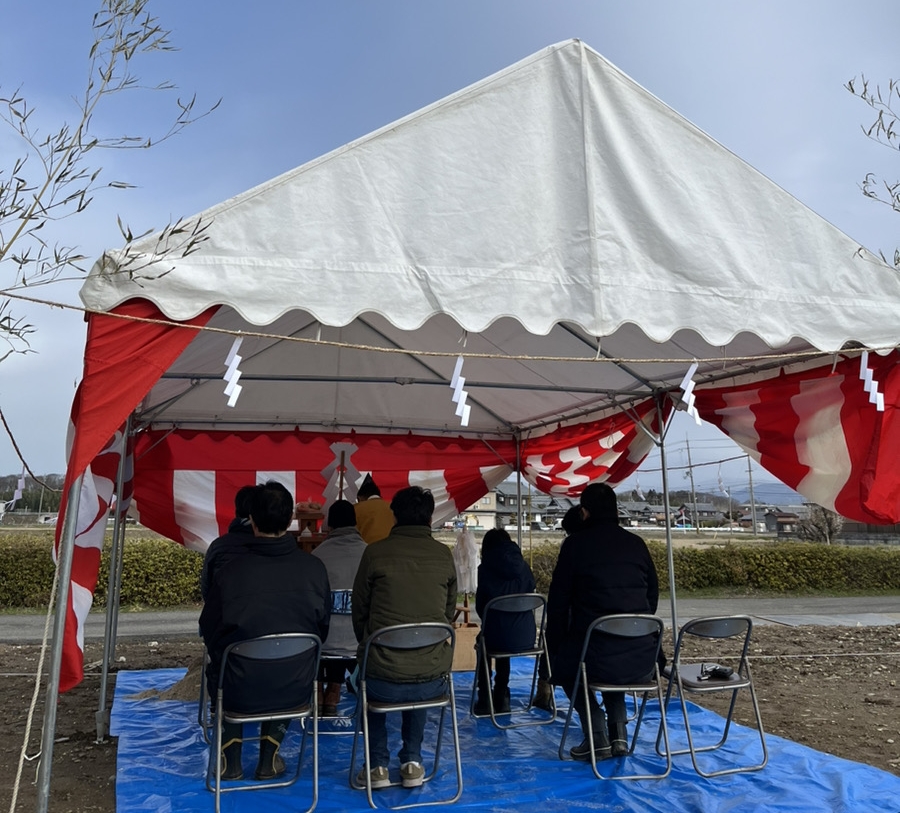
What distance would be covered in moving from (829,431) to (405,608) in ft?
8.05

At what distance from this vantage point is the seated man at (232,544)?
117 inches

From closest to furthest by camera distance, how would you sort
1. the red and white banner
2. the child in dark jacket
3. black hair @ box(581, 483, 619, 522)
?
black hair @ box(581, 483, 619, 522) < the red and white banner < the child in dark jacket

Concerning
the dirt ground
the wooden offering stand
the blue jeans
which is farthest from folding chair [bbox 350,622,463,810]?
the wooden offering stand

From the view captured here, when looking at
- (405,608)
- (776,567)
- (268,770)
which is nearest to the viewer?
(405,608)

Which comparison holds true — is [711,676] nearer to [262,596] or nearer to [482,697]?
[482,697]

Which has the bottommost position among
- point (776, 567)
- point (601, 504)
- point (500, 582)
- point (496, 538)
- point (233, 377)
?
point (776, 567)

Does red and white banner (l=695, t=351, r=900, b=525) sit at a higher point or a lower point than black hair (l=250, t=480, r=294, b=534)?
higher

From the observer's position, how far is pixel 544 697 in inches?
175

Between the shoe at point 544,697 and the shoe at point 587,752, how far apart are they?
2.73 feet

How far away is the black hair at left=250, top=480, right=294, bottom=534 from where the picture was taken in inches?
116

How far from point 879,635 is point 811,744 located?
235 inches

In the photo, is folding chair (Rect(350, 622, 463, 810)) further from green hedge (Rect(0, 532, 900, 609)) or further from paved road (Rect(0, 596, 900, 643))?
green hedge (Rect(0, 532, 900, 609))

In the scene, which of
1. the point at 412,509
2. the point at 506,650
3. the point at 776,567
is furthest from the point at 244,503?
the point at 776,567

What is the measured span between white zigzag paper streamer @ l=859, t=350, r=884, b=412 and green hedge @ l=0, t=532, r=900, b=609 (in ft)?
31.6
